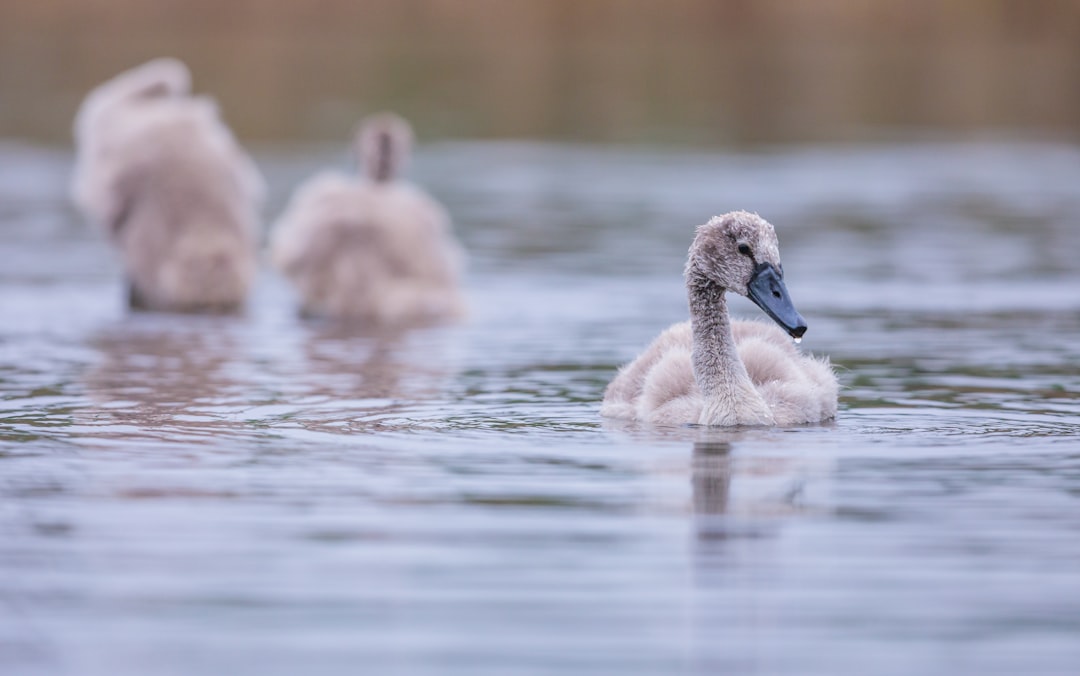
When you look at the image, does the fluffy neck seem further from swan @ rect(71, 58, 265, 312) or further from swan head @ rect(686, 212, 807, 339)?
swan @ rect(71, 58, 265, 312)

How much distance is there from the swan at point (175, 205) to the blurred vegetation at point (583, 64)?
1977cm

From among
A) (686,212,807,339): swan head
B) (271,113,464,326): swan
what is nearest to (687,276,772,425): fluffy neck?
(686,212,807,339): swan head

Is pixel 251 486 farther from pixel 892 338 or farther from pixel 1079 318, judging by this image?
pixel 1079 318

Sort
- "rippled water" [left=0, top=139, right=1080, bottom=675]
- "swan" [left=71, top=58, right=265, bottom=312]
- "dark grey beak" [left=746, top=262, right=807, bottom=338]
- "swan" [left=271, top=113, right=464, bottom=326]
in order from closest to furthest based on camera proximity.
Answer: "rippled water" [left=0, top=139, right=1080, bottom=675] → "dark grey beak" [left=746, top=262, right=807, bottom=338] → "swan" [left=271, top=113, right=464, bottom=326] → "swan" [left=71, top=58, right=265, bottom=312]

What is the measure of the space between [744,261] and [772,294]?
214 mm

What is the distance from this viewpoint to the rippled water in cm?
659

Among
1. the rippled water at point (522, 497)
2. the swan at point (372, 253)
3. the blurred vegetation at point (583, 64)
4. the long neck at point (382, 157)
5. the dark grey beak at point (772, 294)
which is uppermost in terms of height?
the blurred vegetation at point (583, 64)

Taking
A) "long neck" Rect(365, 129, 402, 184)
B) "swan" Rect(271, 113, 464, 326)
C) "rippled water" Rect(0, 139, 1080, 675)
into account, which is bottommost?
"rippled water" Rect(0, 139, 1080, 675)

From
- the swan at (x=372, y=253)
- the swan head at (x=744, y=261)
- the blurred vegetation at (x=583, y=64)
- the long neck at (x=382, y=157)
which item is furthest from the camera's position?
the blurred vegetation at (x=583, y=64)

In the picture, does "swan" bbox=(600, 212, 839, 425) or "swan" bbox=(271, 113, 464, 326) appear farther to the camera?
"swan" bbox=(271, 113, 464, 326)

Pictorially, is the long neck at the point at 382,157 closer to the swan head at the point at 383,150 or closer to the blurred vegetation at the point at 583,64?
the swan head at the point at 383,150

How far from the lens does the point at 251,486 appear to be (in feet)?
28.8

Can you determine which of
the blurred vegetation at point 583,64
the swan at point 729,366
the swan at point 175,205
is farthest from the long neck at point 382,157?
the blurred vegetation at point 583,64

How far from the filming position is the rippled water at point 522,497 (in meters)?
6.59
